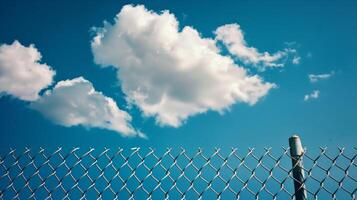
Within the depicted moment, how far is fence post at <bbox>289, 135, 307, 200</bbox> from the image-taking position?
2678 millimetres

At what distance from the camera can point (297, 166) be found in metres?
2.78

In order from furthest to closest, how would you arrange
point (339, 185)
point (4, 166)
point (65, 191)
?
point (4, 166)
point (65, 191)
point (339, 185)

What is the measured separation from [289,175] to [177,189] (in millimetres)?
1043

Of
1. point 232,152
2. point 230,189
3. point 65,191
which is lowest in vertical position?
point 65,191

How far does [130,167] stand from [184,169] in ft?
1.71

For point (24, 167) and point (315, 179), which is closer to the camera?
point (315, 179)

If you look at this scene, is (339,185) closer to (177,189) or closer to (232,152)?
(232,152)

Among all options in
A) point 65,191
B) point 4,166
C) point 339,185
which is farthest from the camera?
point 4,166

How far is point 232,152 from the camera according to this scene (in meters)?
2.94

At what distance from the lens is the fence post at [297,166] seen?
2678 millimetres

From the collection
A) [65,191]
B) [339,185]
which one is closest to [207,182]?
[339,185]

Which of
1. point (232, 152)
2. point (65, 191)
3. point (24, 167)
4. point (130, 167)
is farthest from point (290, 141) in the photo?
point (24, 167)

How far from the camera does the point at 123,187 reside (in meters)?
2.88

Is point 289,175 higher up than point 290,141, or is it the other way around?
A: point 290,141
